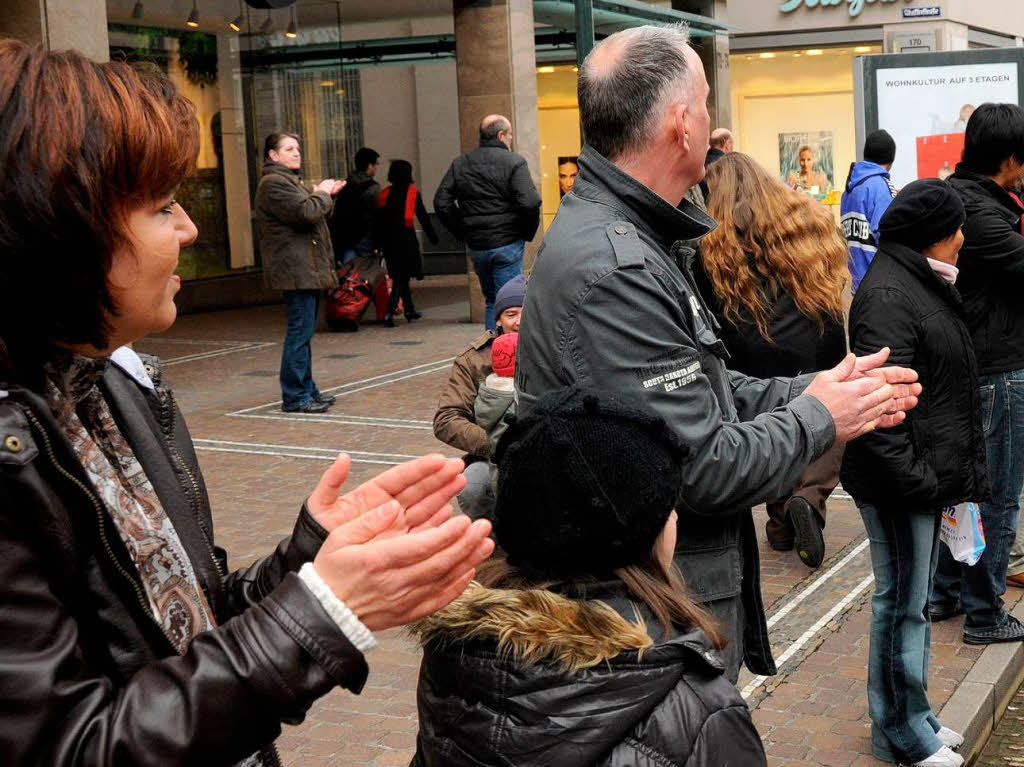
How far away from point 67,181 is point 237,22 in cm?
1964

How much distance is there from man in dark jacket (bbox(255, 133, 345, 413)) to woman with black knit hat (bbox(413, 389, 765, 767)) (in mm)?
8775

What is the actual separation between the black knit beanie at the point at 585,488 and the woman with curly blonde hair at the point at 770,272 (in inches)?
142

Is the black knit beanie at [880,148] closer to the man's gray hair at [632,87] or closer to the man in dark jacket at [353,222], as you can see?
the man's gray hair at [632,87]

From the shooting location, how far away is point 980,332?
5.74 m

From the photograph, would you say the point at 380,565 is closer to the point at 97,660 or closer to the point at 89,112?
the point at 97,660

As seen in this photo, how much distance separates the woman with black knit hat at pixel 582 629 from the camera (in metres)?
2.10

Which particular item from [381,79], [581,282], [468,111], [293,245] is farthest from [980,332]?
[381,79]

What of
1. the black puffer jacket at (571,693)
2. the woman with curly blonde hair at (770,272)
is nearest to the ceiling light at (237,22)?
the woman with curly blonde hair at (770,272)

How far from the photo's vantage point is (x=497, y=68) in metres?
16.0

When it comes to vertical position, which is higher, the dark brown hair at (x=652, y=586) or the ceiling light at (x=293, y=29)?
the ceiling light at (x=293, y=29)

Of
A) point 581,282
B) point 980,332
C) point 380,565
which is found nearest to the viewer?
point 380,565

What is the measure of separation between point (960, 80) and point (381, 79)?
16.7m

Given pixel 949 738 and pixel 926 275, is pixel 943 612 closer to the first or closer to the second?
pixel 949 738

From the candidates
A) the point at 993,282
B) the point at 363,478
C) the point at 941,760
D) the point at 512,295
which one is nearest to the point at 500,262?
the point at 363,478
